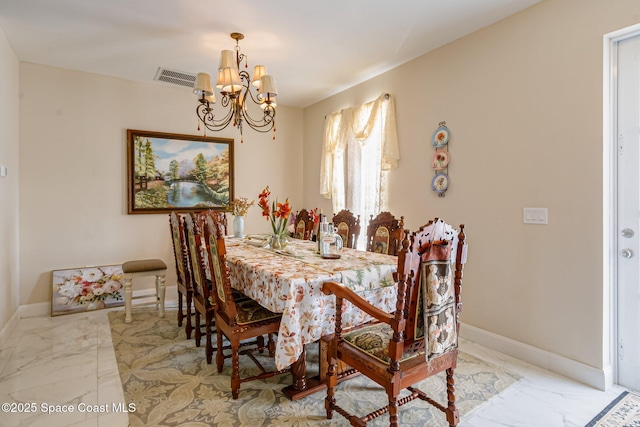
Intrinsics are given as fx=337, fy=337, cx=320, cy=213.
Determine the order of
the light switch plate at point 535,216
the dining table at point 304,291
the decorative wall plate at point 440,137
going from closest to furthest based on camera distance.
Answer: the dining table at point 304,291, the light switch plate at point 535,216, the decorative wall plate at point 440,137

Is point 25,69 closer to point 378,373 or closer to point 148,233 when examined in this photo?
point 148,233

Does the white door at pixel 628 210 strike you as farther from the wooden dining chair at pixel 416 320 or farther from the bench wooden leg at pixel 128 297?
the bench wooden leg at pixel 128 297

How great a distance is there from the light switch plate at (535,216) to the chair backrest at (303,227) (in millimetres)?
1972

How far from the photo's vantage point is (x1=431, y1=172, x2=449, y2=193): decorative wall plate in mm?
3184

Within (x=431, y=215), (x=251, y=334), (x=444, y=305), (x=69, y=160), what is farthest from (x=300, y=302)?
(x=69, y=160)

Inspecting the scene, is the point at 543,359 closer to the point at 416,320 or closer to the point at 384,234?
the point at 384,234

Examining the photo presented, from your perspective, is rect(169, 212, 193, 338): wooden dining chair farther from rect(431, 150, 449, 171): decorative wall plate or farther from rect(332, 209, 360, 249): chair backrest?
rect(431, 150, 449, 171): decorative wall plate

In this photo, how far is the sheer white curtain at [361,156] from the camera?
149 inches

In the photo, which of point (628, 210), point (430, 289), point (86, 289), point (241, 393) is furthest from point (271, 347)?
point (628, 210)

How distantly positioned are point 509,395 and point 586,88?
209cm

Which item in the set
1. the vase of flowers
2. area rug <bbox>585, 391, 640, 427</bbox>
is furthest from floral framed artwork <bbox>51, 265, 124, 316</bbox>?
area rug <bbox>585, 391, 640, 427</bbox>

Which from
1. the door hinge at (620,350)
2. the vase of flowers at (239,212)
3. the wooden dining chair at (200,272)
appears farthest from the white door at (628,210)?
the vase of flowers at (239,212)

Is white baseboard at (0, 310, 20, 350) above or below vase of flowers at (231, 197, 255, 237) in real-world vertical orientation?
below

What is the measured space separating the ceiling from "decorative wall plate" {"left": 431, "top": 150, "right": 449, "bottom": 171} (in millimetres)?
1034
